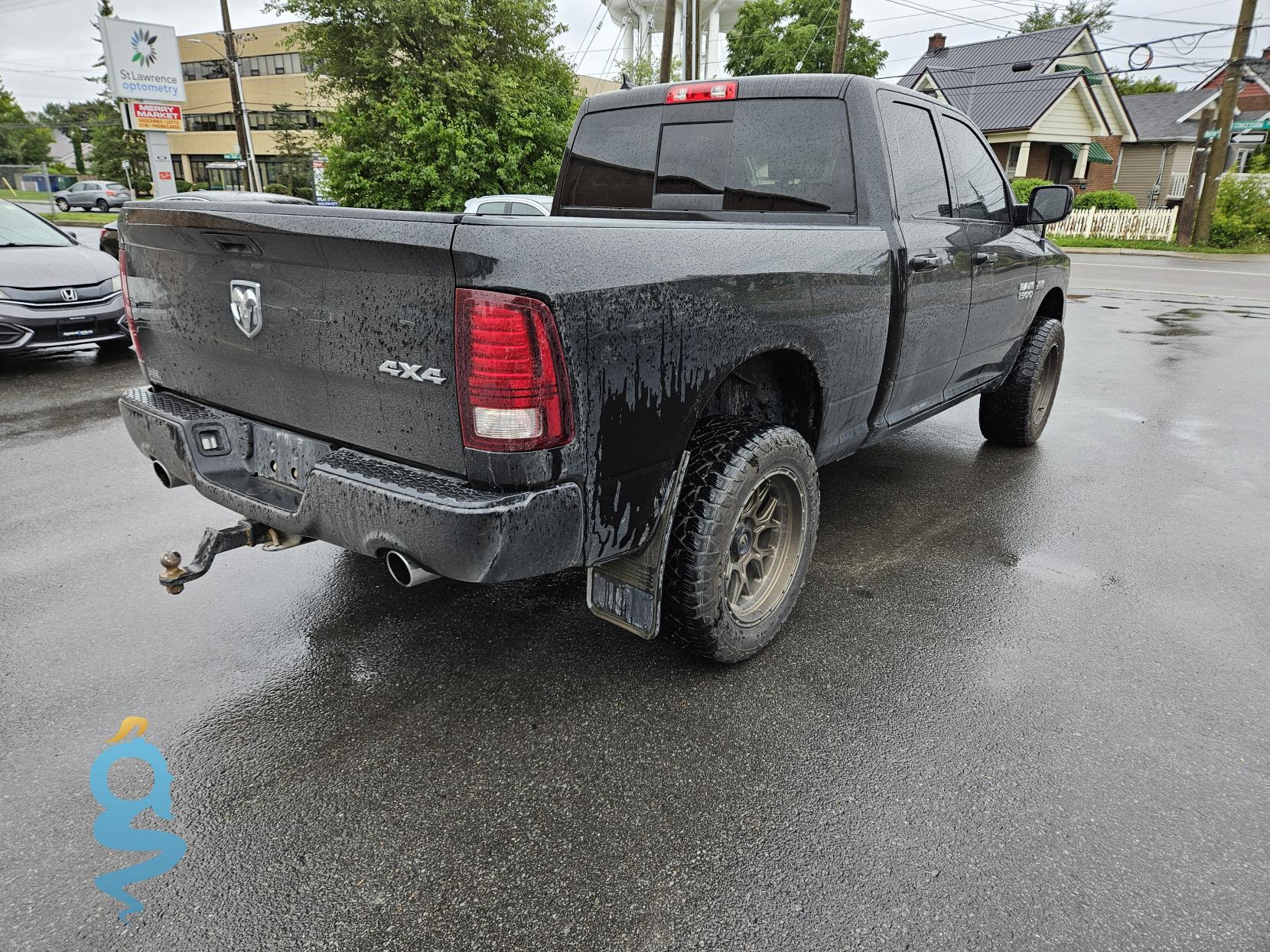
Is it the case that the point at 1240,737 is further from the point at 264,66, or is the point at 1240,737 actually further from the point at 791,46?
the point at 264,66

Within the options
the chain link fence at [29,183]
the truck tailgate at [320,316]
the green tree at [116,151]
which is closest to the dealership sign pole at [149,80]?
the truck tailgate at [320,316]

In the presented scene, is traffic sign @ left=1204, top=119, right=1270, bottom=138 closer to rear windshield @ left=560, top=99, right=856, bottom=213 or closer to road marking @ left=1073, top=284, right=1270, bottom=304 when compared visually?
road marking @ left=1073, top=284, right=1270, bottom=304

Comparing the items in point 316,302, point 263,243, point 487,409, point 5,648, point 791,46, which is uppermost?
point 791,46

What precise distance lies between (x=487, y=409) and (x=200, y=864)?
136 cm

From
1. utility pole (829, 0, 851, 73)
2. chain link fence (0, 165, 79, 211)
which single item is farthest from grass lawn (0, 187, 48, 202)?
utility pole (829, 0, 851, 73)

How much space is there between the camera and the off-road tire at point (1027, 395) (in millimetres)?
5207

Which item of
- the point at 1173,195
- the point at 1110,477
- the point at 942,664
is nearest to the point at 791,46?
the point at 1173,195

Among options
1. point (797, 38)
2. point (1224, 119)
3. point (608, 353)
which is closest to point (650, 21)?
point (797, 38)

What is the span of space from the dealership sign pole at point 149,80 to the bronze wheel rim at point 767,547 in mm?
19875

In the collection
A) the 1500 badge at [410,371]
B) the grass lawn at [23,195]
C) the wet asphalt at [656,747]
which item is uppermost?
the grass lawn at [23,195]

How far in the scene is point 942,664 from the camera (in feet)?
9.80

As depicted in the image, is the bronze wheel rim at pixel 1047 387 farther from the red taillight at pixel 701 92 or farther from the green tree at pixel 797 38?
the green tree at pixel 797 38

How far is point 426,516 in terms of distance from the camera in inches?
78.9

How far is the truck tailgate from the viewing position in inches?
78.7
